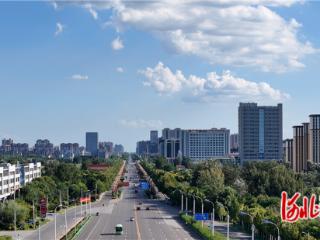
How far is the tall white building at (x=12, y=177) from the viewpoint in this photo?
94.0 metres

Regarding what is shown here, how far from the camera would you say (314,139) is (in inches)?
6048

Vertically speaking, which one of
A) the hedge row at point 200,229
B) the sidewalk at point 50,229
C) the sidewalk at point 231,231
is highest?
the hedge row at point 200,229

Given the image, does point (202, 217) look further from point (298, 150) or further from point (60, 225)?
point (298, 150)

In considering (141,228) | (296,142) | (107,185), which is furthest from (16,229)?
(296,142)

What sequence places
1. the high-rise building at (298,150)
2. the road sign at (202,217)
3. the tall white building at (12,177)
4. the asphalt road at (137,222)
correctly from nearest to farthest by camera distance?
the asphalt road at (137,222) → the road sign at (202,217) → the tall white building at (12,177) → the high-rise building at (298,150)

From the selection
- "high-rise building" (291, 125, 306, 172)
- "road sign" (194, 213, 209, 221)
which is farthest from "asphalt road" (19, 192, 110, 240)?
"high-rise building" (291, 125, 306, 172)

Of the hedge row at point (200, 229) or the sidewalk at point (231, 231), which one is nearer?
the hedge row at point (200, 229)

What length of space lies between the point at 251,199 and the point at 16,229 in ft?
84.7

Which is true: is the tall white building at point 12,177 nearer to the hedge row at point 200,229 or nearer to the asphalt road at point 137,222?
the asphalt road at point 137,222

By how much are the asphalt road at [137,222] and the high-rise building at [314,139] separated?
5707 centimetres

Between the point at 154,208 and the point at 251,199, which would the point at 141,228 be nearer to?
the point at 251,199

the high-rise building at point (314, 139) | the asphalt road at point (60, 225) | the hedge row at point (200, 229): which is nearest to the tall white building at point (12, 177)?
the asphalt road at point (60, 225)

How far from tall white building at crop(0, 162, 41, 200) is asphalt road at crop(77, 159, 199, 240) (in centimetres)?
1274

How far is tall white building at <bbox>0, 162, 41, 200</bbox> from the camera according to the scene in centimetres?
9400
